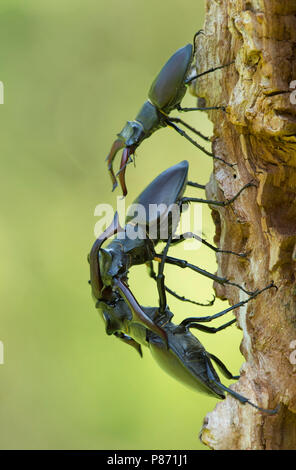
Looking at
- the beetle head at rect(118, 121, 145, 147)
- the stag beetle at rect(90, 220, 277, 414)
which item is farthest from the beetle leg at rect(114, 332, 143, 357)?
the beetle head at rect(118, 121, 145, 147)

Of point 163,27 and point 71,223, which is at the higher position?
point 163,27

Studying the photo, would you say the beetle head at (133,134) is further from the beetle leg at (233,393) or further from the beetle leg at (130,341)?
the beetle leg at (233,393)

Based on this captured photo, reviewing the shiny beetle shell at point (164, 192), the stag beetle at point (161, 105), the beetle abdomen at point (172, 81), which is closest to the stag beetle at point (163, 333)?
the shiny beetle shell at point (164, 192)

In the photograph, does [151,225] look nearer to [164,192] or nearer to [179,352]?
[164,192]

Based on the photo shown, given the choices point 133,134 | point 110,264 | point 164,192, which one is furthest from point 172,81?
point 110,264

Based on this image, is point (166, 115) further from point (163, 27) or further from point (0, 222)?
point (0, 222)
